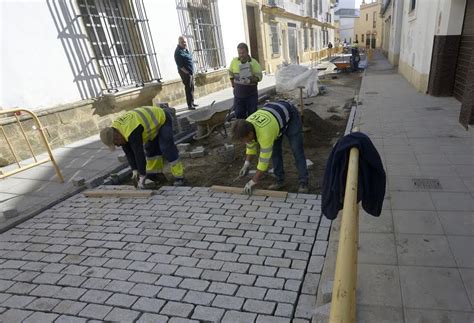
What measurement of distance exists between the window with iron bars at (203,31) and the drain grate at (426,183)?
8664 millimetres

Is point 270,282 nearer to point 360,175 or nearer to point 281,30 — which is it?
point 360,175

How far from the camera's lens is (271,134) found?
3322mm

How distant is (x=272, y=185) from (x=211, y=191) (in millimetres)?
854

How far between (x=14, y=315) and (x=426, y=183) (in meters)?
4.45

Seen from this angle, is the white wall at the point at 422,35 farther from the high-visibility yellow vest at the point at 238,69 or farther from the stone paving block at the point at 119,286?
the stone paving block at the point at 119,286

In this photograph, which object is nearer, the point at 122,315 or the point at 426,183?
the point at 122,315

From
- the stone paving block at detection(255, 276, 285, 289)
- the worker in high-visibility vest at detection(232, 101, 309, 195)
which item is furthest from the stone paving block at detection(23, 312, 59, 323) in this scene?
the worker in high-visibility vest at detection(232, 101, 309, 195)

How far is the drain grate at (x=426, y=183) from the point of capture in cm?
→ 362

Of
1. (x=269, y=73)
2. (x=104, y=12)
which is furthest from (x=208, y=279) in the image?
(x=269, y=73)

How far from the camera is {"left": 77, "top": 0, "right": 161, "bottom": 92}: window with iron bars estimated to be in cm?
737

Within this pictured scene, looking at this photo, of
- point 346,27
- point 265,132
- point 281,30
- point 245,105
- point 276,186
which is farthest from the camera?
point 346,27

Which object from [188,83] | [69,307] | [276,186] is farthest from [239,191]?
[188,83]

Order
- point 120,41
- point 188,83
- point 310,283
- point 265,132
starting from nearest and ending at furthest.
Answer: point 310,283
point 265,132
point 120,41
point 188,83

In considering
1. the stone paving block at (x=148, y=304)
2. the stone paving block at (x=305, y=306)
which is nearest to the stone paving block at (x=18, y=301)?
the stone paving block at (x=148, y=304)
